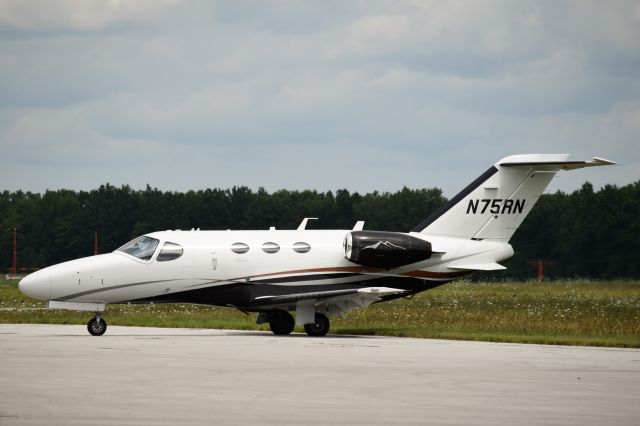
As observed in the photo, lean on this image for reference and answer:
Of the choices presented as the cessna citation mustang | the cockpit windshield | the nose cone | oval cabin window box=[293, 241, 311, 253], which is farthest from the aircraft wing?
the nose cone

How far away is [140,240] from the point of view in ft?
98.7

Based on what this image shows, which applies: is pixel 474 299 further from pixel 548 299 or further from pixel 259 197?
pixel 259 197

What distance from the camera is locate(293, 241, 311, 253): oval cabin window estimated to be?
30.0 meters

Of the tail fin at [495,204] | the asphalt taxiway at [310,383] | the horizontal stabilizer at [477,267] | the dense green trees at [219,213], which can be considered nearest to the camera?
the asphalt taxiway at [310,383]

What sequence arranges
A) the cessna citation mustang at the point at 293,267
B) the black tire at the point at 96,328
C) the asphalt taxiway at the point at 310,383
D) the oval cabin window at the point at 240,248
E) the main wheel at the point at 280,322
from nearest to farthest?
the asphalt taxiway at the point at 310,383
the black tire at the point at 96,328
the cessna citation mustang at the point at 293,267
the oval cabin window at the point at 240,248
the main wheel at the point at 280,322

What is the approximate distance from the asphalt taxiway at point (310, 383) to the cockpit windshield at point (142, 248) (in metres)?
3.43

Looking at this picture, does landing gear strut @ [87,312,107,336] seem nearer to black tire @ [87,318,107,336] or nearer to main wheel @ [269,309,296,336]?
black tire @ [87,318,107,336]

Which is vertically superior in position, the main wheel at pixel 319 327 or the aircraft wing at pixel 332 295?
the aircraft wing at pixel 332 295

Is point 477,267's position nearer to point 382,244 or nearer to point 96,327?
point 382,244

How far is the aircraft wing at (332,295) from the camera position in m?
29.0

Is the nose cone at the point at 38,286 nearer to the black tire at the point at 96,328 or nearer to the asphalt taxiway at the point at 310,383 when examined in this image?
the black tire at the point at 96,328

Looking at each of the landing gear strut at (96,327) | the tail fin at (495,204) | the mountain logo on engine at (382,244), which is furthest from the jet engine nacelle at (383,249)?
the landing gear strut at (96,327)

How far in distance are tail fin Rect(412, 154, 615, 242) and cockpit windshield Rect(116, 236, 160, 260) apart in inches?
282

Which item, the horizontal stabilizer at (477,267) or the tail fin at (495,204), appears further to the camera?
the tail fin at (495,204)
